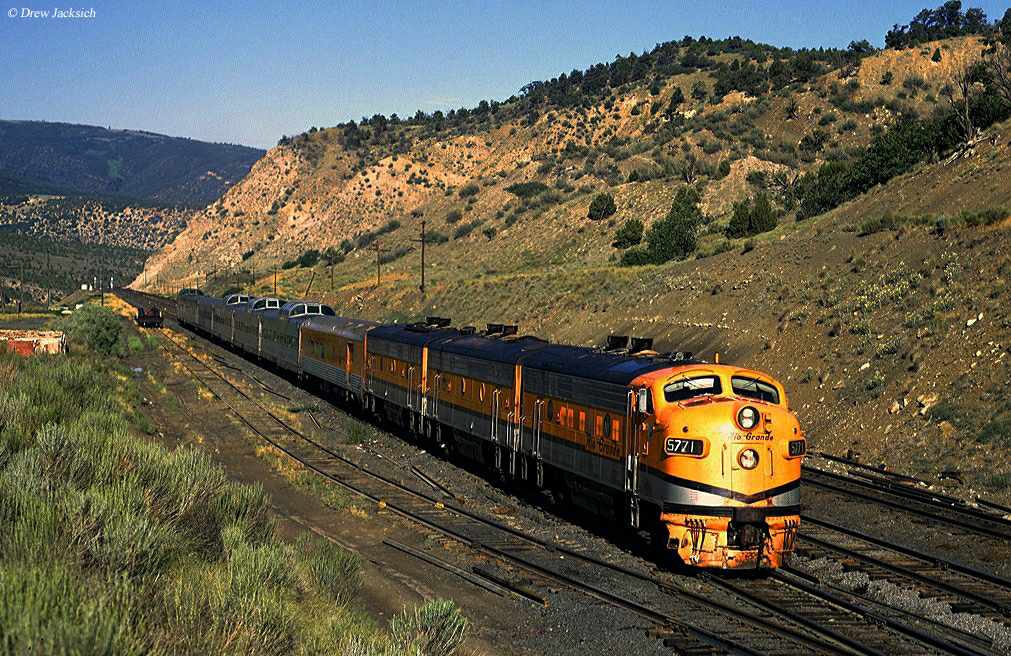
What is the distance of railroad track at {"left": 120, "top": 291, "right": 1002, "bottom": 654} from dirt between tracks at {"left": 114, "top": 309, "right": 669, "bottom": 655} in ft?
1.27

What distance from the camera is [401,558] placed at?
17.1 m

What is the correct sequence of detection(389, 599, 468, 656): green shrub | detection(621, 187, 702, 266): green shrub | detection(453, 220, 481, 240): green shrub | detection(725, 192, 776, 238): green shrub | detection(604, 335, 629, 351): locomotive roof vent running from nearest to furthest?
detection(389, 599, 468, 656): green shrub
detection(604, 335, 629, 351): locomotive roof vent
detection(725, 192, 776, 238): green shrub
detection(621, 187, 702, 266): green shrub
detection(453, 220, 481, 240): green shrub

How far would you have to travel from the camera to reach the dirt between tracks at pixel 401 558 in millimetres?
12930

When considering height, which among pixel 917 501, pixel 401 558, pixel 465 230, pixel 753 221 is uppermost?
pixel 465 230

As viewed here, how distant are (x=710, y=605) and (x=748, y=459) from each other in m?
2.40

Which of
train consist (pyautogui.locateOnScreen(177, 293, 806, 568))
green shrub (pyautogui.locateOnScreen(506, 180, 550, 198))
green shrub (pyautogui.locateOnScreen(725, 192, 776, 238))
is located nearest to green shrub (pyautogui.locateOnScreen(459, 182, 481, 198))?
green shrub (pyautogui.locateOnScreen(506, 180, 550, 198))

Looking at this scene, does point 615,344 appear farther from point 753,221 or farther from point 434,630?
point 753,221

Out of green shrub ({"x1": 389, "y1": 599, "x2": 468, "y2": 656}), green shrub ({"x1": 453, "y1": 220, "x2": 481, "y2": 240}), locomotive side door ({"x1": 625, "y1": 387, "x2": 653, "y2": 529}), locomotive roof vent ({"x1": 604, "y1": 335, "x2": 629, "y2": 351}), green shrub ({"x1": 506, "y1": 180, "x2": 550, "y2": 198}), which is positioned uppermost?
green shrub ({"x1": 506, "y1": 180, "x2": 550, "y2": 198})

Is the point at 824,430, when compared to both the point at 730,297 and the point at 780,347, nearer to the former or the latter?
the point at 780,347

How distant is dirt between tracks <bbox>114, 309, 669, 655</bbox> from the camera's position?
12.9 m

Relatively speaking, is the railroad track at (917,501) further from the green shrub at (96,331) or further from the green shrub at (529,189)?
the green shrub at (529,189)

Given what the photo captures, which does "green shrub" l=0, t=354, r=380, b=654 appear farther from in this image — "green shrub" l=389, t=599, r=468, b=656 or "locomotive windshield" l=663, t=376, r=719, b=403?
"locomotive windshield" l=663, t=376, r=719, b=403

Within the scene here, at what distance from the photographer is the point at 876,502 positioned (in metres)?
20.2

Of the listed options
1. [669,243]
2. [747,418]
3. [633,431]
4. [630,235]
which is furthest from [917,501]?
[630,235]
